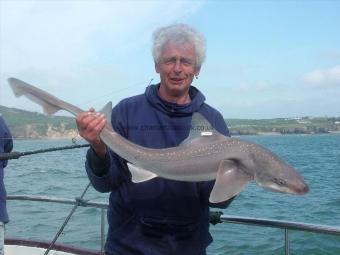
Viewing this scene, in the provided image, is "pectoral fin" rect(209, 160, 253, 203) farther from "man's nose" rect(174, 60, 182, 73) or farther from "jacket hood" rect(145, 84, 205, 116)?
"man's nose" rect(174, 60, 182, 73)

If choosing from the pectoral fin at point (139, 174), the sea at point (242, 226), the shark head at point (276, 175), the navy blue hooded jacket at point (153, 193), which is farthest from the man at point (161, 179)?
the sea at point (242, 226)

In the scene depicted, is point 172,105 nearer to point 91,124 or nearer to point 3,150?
point 91,124

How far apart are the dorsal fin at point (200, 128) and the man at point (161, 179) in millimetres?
193

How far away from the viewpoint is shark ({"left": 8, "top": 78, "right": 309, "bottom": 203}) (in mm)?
3420

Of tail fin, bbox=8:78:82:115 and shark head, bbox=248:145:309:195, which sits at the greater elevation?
tail fin, bbox=8:78:82:115

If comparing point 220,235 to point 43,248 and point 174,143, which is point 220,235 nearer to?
point 43,248

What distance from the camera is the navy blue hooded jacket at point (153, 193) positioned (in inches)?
140

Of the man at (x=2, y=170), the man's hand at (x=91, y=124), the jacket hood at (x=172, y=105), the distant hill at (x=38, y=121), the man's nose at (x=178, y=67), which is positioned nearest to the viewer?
the man's hand at (x=91, y=124)

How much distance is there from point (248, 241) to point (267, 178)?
1027cm

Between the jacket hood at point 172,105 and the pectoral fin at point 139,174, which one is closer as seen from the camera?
the pectoral fin at point 139,174

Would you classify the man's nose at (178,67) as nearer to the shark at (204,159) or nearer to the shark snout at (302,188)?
the shark at (204,159)

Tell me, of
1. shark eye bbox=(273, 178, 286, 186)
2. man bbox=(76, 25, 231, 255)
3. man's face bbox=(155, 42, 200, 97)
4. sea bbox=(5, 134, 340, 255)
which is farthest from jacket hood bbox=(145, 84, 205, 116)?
sea bbox=(5, 134, 340, 255)

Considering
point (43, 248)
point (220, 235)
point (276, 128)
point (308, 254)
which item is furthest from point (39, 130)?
point (276, 128)

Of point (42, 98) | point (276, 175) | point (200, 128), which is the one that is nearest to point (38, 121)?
point (42, 98)
